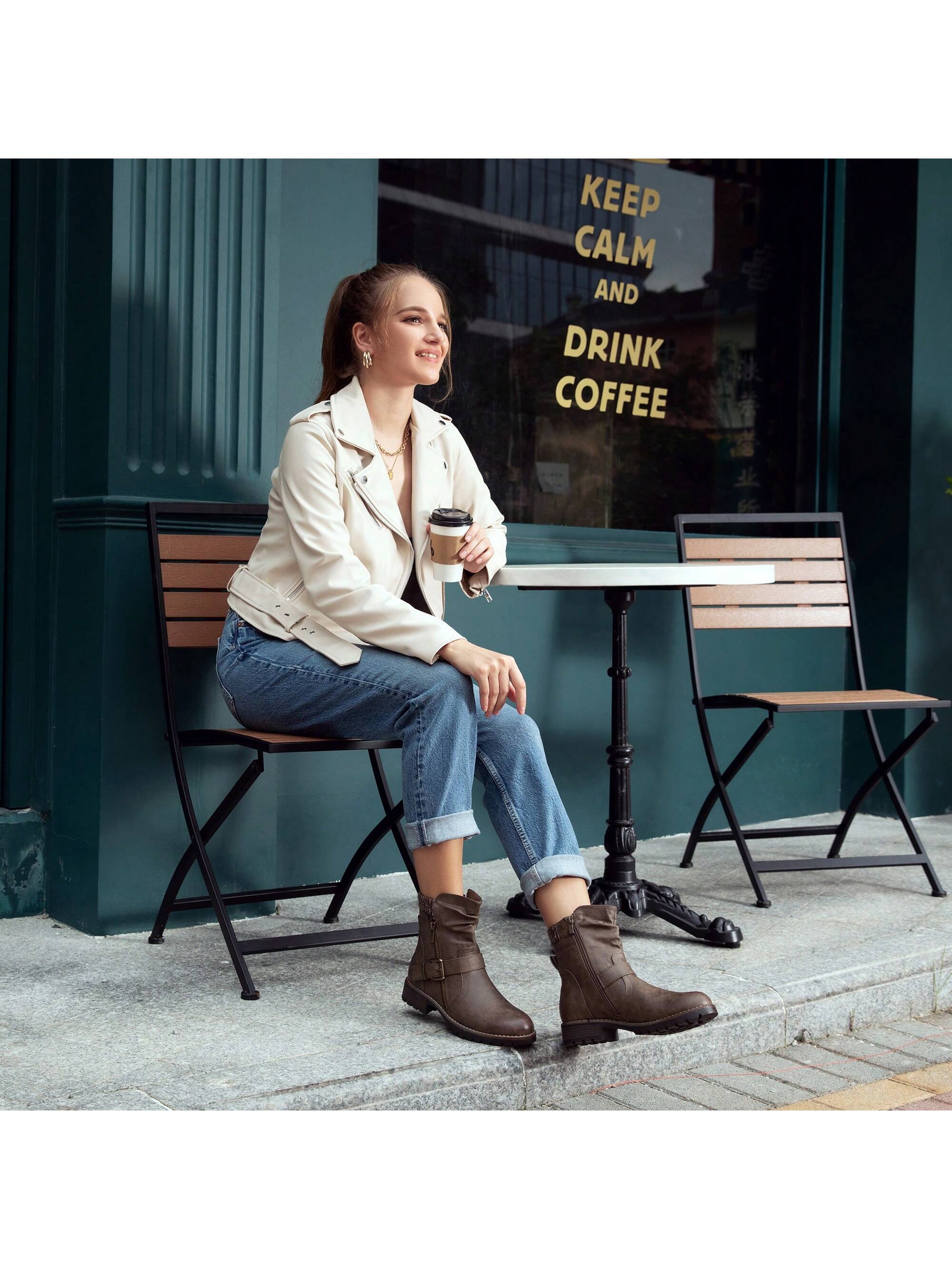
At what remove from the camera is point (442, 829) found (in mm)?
2531

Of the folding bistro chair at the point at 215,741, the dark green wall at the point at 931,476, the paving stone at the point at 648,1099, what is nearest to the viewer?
the paving stone at the point at 648,1099

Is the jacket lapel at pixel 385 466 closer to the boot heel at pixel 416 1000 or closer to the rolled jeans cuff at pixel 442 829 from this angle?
the rolled jeans cuff at pixel 442 829

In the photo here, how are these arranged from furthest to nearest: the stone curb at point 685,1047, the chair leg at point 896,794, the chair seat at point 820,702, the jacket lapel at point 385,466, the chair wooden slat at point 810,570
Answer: the chair wooden slat at point 810,570 < the chair leg at point 896,794 < the chair seat at point 820,702 < the jacket lapel at point 385,466 < the stone curb at point 685,1047

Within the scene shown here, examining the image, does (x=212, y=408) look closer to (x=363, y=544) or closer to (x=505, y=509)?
(x=363, y=544)

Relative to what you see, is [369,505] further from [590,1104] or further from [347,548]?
[590,1104]

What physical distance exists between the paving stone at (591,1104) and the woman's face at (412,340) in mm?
1615

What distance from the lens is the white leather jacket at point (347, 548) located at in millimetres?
2734

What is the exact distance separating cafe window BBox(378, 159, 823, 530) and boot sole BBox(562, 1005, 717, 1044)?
93.9 inches

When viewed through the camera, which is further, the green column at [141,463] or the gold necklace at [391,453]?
the green column at [141,463]

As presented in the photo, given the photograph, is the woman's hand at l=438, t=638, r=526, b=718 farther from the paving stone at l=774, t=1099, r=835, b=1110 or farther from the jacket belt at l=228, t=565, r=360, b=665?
the paving stone at l=774, t=1099, r=835, b=1110

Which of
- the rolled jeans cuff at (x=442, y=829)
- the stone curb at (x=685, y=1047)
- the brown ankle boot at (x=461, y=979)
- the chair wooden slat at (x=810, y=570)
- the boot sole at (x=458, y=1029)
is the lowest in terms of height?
the stone curb at (x=685, y=1047)

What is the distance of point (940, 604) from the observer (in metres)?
5.31

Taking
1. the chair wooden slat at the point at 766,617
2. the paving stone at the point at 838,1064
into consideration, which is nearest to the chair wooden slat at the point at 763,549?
the chair wooden slat at the point at 766,617

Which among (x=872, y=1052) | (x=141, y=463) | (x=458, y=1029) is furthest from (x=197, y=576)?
(x=872, y=1052)
